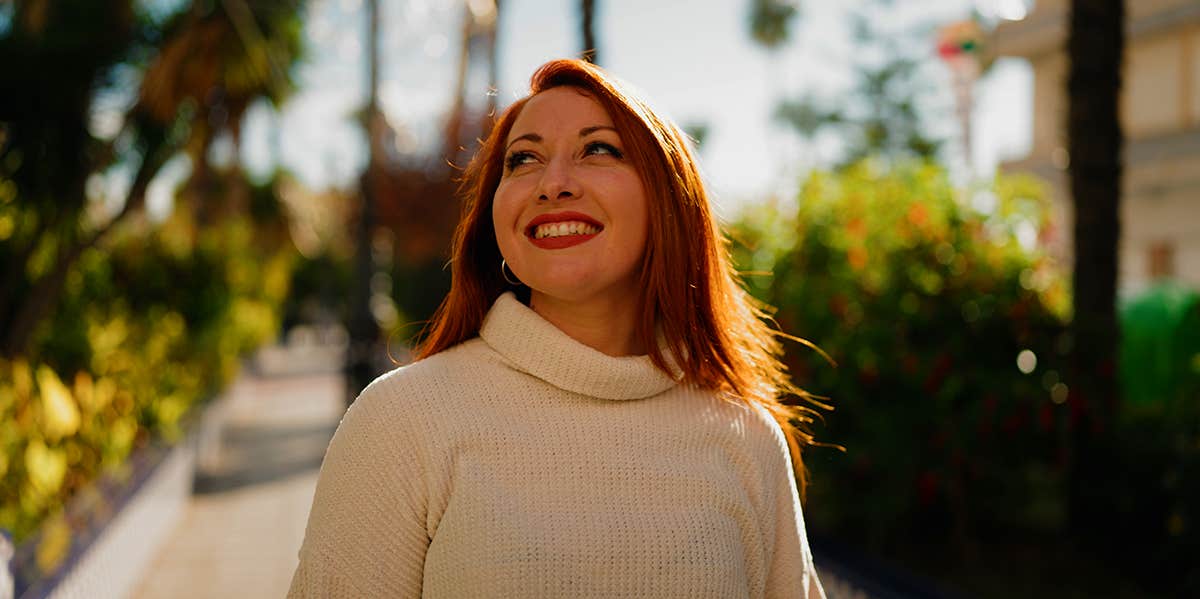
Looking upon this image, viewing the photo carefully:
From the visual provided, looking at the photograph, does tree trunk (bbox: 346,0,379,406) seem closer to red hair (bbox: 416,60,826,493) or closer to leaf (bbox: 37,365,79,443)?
leaf (bbox: 37,365,79,443)

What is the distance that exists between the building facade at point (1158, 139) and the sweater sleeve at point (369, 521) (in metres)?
19.0

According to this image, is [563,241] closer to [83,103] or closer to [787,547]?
[787,547]

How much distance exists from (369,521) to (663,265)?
0.71m

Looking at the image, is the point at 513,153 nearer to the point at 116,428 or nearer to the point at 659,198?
the point at 659,198

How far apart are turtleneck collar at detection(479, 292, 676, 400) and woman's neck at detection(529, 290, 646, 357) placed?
0.06 m

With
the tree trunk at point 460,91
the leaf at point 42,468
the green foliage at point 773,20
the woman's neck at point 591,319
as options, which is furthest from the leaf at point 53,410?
the green foliage at point 773,20

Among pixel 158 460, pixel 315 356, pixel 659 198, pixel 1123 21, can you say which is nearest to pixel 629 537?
pixel 659 198

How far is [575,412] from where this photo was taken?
1.92 meters

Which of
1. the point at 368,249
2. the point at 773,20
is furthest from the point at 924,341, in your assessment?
the point at 773,20

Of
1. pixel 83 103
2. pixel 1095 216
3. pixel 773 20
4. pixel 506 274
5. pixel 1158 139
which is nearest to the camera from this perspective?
pixel 506 274

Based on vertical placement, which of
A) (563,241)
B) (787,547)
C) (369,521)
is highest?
(563,241)

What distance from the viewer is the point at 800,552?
2.10 m

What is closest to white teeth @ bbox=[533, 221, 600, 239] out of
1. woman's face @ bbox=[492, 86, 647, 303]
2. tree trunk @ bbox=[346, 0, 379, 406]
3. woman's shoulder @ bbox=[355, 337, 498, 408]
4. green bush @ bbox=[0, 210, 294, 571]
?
woman's face @ bbox=[492, 86, 647, 303]

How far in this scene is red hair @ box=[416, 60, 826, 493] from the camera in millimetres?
1984
